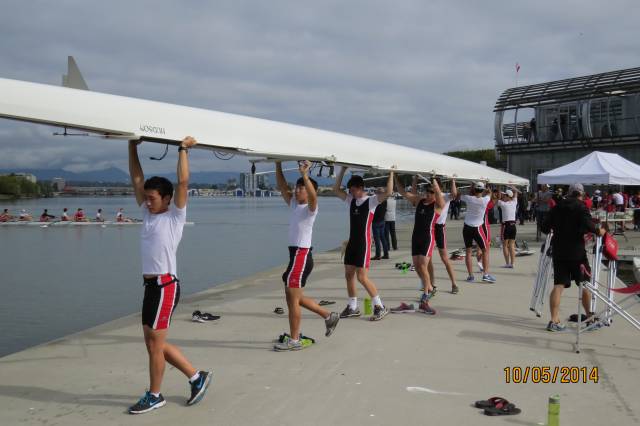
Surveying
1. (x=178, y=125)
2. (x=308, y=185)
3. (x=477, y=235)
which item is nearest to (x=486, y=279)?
(x=477, y=235)

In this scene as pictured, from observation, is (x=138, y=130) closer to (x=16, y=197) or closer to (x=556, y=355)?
(x=556, y=355)

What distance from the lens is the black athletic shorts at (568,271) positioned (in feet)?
20.9

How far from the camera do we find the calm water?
361 inches

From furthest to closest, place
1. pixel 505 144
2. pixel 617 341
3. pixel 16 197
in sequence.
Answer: pixel 16 197 → pixel 505 144 → pixel 617 341

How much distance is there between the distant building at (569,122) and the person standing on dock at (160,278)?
1249 inches

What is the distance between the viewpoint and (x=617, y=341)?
6.32 metres

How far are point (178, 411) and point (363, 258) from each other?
11.5 feet

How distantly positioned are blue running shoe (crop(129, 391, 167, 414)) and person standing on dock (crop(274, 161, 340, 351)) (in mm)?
1815

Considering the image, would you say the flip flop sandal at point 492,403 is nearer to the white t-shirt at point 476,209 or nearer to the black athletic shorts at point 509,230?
the white t-shirt at point 476,209

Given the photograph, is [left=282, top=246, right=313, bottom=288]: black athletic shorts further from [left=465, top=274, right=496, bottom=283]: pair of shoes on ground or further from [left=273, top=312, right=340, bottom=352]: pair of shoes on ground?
[left=465, top=274, right=496, bottom=283]: pair of shoes on ground

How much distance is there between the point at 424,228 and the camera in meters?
8.30

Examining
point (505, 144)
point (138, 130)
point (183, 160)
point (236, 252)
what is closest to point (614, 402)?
point (183, 160)

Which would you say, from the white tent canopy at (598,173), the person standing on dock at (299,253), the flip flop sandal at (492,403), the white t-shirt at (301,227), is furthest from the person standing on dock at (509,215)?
the flip flop sandal at (492,403)
